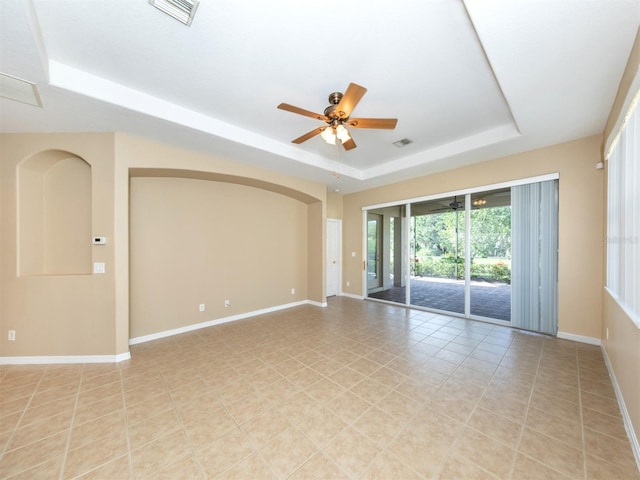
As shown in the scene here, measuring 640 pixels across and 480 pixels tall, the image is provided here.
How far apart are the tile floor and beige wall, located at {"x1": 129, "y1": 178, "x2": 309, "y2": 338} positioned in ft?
2.56

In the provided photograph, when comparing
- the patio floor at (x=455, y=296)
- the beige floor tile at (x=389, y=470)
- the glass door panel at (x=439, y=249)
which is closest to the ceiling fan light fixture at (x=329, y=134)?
the beige floor tile at (x=389, y=470)

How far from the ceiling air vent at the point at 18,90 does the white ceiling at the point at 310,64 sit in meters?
0.08

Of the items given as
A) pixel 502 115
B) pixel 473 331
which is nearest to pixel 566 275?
pixel 473 331

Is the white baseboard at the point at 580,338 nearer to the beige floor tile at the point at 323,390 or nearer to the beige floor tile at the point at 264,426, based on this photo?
the beige floor tile at the point at 323,390

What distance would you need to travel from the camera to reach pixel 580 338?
11.3ft

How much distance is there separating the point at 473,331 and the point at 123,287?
5136 millimetres

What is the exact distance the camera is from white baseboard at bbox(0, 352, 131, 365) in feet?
9.66

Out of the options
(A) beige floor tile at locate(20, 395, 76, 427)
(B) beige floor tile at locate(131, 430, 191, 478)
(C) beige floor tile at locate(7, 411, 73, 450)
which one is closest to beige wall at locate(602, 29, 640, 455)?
(B) beige floor tile at locate(131, 430, 191, 478)

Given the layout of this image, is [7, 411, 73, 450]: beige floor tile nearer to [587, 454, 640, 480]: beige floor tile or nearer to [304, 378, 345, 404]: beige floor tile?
[304, 378, 345, 404]: beige floor tile

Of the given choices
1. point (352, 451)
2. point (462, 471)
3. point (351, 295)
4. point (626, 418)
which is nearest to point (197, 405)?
point (352, 451)

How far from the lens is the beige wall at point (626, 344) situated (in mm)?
1722

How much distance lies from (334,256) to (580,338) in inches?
188

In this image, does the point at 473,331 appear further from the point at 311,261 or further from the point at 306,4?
the point at 306,4

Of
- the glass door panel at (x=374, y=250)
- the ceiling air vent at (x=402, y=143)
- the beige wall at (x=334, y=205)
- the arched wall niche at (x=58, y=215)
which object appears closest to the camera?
the arched wall niche at (x=58, y=215)
